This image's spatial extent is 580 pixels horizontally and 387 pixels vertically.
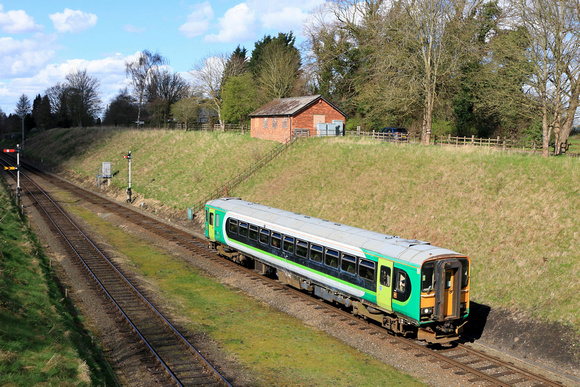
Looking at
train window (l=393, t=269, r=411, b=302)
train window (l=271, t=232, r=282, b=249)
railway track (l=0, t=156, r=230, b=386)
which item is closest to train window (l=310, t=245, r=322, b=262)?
train window (l=271, t=232, r=282, b=249)

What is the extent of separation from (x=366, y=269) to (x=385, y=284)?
1.08m

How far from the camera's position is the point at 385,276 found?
1638 cm

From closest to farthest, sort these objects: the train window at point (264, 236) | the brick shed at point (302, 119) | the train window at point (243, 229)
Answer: the train window at point (264, 236) < the train window at point (243, 229) < the brick shed at point (302, 119)

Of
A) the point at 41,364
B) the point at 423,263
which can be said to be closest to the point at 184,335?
the point at 41,364

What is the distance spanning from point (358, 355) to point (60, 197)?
42.0 meters

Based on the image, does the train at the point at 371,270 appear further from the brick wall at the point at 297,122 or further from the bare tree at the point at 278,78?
the bare tree at the point at 278,78

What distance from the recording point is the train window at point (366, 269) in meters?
16.9

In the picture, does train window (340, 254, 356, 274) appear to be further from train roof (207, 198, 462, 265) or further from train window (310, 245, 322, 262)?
train window (310, 245, 322, 262)

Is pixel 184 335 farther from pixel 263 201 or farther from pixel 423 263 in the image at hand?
pixel 263 201

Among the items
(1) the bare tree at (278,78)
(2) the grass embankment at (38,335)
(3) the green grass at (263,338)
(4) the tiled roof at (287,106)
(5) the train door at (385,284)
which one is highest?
(1) the bare tree at (278,78)

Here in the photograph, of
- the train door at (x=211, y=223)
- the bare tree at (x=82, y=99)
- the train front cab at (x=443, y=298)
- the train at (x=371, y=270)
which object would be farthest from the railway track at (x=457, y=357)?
the bare tree at (x=82, y=99)

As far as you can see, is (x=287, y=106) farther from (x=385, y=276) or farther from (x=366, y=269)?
(x=385, y=276)

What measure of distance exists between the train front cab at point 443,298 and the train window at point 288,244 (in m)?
7.11

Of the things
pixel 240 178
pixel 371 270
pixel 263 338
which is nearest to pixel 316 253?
pixel 371 270
